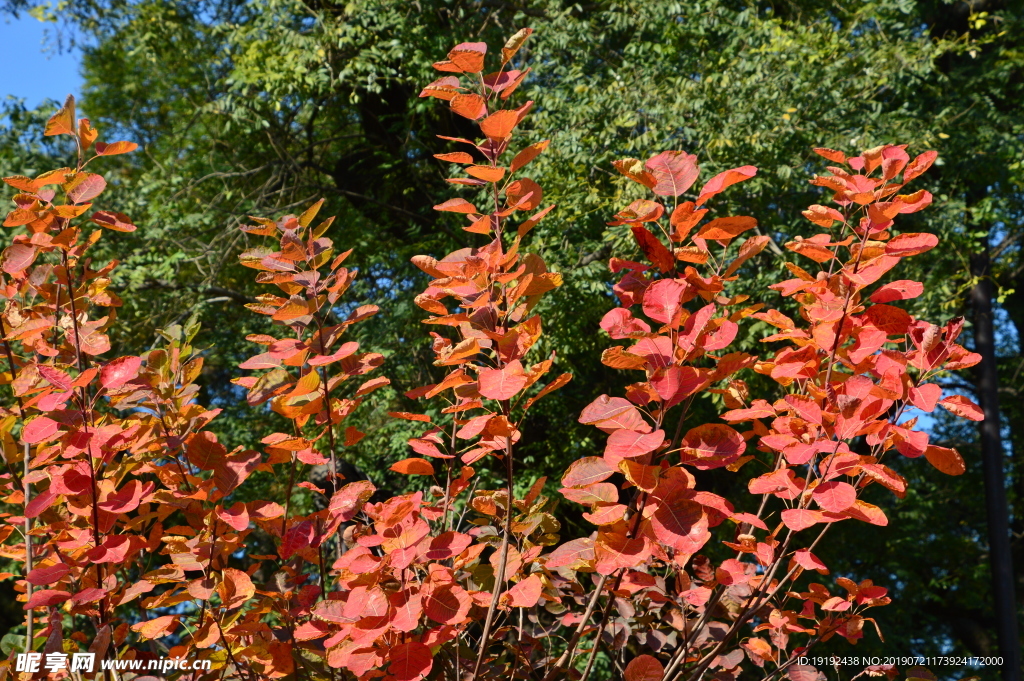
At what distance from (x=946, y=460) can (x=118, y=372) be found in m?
1.23

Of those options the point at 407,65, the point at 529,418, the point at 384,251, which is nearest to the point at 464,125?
the point at 407,65

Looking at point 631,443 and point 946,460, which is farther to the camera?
point 946,460

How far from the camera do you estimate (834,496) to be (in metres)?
1.04

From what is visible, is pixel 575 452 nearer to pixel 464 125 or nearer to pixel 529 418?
pixel 529 418

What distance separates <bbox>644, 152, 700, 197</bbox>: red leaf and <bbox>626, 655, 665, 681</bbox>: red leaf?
66cm

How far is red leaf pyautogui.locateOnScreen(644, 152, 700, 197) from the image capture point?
107 centimetres

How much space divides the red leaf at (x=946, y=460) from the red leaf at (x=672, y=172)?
20.2 inches

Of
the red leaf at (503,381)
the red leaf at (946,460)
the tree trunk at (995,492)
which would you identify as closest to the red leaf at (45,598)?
the red leaf at (503,381)

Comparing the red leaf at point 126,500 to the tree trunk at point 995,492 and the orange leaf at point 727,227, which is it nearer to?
the orange leaf at point 727,227

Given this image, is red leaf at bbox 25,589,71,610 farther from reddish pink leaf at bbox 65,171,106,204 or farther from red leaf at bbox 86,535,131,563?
reddish pink leaf at bbox 65,171,106,204

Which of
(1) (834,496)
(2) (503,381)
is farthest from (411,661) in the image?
(1) (834,496)

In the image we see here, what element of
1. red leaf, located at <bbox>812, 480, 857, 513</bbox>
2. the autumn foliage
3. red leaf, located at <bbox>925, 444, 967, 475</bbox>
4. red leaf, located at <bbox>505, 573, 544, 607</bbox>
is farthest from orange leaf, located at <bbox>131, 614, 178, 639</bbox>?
red leaf, located at <bbox>925, 444, 967, 475</bbox>

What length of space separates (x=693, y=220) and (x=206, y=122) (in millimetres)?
6188

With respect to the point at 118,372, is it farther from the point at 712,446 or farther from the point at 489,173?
the point at 712,446
